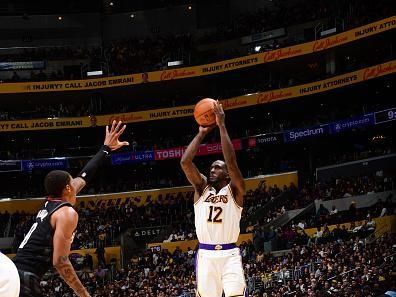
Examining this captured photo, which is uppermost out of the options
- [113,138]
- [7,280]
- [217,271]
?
[113,138]

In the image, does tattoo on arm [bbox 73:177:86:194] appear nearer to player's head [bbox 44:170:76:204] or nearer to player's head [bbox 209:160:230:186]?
player's head [bbox 44:170:76:204]

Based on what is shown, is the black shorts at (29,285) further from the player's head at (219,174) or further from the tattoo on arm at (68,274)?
the player's head at (219,174)

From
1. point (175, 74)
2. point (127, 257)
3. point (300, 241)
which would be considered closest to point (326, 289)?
point (300, 241)

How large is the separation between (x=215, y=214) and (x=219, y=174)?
49 cm

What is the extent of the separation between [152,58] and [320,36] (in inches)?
439

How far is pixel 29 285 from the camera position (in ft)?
17.3

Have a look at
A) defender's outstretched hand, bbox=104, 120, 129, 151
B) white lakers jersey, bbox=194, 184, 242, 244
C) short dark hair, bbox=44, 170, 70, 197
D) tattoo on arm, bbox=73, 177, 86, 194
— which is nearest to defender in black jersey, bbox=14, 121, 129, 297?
short dark hair, bbox=44, 170, 70, 197

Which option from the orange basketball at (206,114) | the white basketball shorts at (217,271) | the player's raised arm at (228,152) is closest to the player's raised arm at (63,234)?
the white basketball shorts at (217,271)

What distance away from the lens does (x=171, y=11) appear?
45125 mm

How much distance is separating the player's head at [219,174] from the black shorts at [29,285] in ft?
10.1

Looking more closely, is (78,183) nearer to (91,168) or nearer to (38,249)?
(91,168)

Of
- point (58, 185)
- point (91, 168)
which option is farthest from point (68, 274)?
point (91, 168)

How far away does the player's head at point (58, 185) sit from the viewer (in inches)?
232

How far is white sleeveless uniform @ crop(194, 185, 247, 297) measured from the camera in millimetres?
7594
